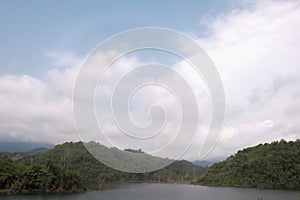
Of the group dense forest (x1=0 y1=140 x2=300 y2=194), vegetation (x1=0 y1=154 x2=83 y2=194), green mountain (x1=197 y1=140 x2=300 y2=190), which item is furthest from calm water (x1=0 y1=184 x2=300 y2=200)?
green mountain (x1=197 y1=140 x2=300 y2=190)

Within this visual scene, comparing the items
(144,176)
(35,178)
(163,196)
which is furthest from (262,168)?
(35,178)

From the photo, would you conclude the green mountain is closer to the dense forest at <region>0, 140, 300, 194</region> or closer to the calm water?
the dense forest at <region>0, 140, 300, 194</region>

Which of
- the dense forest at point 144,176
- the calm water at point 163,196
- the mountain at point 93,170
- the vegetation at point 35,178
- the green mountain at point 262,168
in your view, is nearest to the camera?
the calm water at point 163,196

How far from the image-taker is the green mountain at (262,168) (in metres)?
52.6

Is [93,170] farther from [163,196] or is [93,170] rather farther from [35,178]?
[163,196]

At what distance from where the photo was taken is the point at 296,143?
196 feet

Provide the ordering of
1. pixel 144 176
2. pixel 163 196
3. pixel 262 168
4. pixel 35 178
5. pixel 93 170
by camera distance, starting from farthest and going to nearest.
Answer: pixel 144 176
pixel 93 170
pixel 262 168
pixel 163 196
pixel 35 178

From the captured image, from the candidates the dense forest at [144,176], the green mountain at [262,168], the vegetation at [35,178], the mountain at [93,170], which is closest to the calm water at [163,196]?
the vegetation at [35,178]

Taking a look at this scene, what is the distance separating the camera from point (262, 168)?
184 feet

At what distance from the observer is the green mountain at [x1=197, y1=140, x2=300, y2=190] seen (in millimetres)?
52625

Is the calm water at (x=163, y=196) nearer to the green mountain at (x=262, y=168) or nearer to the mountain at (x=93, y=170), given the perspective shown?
the green mountain at (x=262, y=168)

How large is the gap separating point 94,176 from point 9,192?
38.6 meters

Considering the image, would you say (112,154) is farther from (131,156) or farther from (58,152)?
(58,152)

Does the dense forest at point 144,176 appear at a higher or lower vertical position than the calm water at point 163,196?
higher
